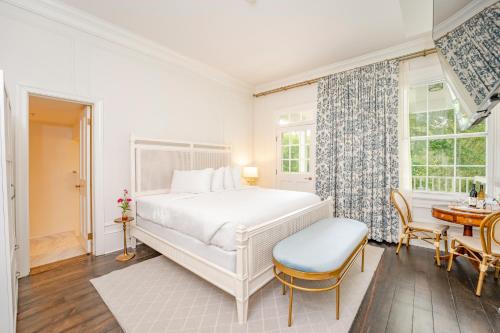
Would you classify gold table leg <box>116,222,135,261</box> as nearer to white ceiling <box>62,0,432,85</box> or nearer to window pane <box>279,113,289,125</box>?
white ceiling <box>62,0,432,85</box>

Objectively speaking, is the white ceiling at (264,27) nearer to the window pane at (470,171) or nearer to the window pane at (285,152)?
the window pane at (285,152)

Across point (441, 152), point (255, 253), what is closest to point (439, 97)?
point (441, 152)

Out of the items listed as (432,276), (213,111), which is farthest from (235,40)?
(432,276)

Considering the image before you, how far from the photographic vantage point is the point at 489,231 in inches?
78.1

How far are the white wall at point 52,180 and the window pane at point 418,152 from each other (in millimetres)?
5479

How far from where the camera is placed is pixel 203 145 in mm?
4043

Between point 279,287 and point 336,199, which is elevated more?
point 336,199

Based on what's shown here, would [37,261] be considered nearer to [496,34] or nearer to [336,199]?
[496,34]

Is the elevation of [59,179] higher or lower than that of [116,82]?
lower

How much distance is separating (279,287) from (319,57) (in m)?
3.48

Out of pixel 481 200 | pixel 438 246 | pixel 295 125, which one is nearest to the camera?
pixel 481 200

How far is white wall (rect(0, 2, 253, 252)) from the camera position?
2367 mm

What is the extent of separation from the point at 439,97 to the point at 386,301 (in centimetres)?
290

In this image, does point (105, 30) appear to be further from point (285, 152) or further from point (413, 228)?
point (413, 228)
